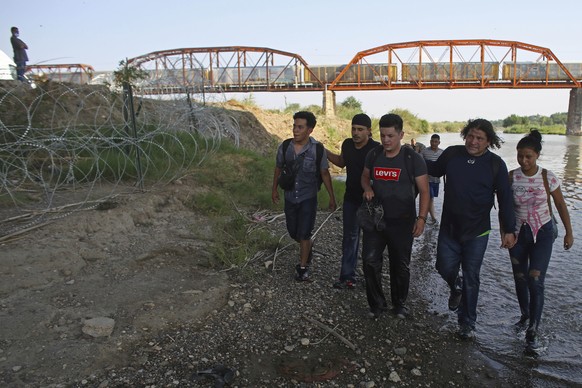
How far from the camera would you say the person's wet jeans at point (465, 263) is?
3.70 m

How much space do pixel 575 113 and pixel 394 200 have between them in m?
54.5

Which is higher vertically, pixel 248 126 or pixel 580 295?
pixel 248 126

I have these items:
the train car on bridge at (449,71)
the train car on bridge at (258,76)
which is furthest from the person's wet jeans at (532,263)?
the train car on bridge at (449,71)

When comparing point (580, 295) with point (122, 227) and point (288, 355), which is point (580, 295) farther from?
point (122, 227)

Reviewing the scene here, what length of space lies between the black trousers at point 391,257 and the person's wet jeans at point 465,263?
306 millimetres

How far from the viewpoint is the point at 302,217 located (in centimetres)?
471

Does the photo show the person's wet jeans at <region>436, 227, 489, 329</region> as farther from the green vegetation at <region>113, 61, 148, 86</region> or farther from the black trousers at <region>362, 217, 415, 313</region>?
the green vegetation at <region>113, 61, 148, 86</region>

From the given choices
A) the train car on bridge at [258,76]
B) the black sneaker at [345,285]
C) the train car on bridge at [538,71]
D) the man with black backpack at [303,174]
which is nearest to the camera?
the man with black backpack at [303,174]

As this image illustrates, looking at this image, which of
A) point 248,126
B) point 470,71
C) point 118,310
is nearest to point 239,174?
point 118,310

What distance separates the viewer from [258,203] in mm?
8242

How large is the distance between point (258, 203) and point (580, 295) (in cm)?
537

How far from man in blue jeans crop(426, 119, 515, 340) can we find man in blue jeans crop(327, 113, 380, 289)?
2.77ft

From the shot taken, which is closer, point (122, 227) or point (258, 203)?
point (122, 227)

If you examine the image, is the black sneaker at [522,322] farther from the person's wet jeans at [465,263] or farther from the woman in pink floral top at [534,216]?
the person's wet jeans at [465,263]
